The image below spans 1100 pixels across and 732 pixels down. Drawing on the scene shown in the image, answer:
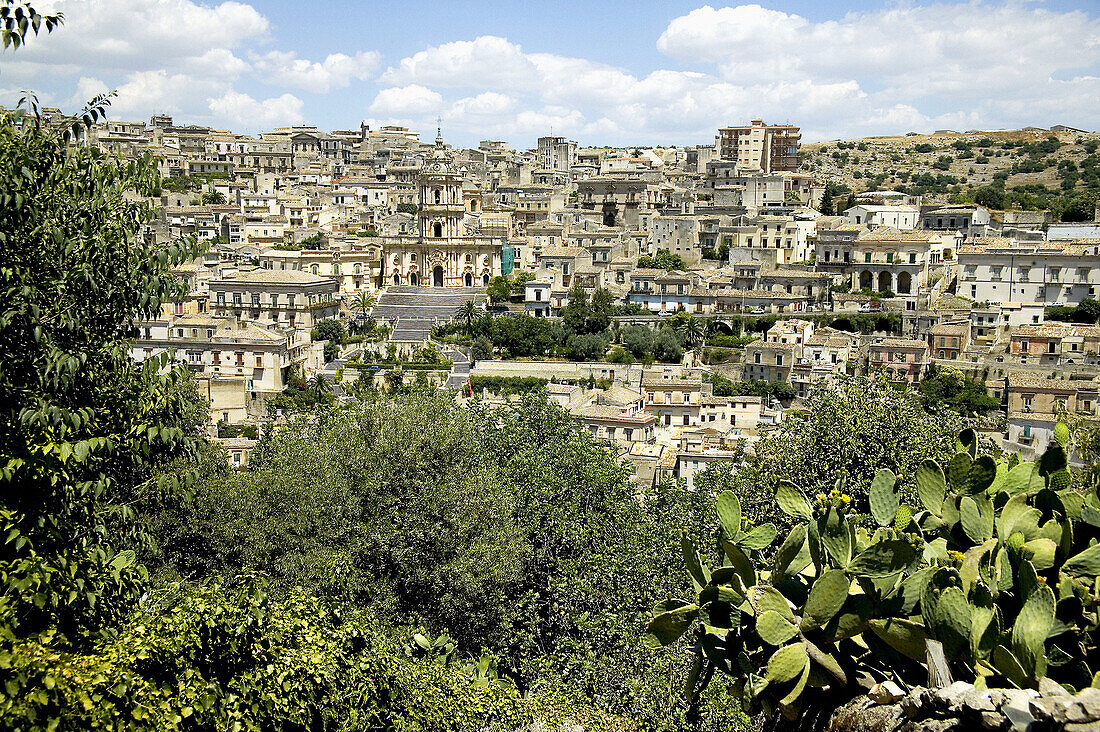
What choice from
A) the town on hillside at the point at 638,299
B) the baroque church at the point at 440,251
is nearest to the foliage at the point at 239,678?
the town on hillside at the point at 638,299

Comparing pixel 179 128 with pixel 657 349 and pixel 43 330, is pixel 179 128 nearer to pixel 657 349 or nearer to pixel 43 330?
pixel 657 349

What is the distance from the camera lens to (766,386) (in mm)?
34156

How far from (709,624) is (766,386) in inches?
1189

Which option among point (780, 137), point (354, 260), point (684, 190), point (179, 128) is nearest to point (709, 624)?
point (354, 260)

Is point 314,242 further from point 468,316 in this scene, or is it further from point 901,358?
point 901,358

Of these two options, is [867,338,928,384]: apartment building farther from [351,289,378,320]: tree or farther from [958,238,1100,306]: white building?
[351,289,378,320]: tree

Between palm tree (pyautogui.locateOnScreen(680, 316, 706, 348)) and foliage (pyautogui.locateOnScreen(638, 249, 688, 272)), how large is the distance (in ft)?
22.0

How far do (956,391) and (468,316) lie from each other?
19.1 metres

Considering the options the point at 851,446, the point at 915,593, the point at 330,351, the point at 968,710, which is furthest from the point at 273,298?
the point at 968,710

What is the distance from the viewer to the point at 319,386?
1265 inches

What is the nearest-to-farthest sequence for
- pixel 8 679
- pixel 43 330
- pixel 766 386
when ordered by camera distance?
pixel 8 679
pixel 43 330
pixel 766 386

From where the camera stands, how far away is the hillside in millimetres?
67625

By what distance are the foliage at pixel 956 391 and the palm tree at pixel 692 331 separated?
8.88 m

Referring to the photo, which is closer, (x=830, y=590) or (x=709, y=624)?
(x=830, y=590)
